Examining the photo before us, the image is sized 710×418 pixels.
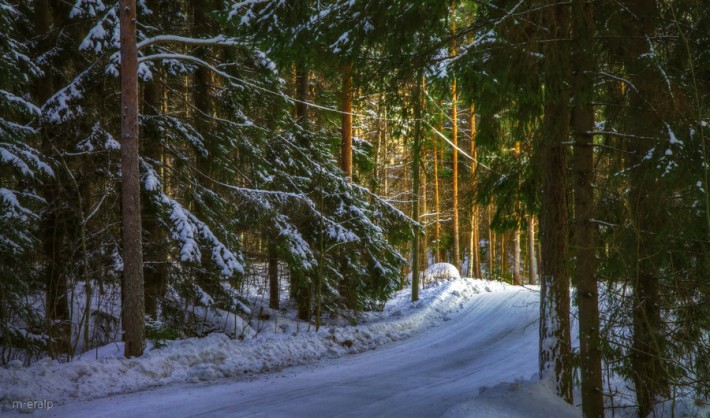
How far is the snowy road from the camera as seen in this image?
6106mm

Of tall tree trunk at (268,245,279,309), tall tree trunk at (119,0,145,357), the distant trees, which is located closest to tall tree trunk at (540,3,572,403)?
the distant trees

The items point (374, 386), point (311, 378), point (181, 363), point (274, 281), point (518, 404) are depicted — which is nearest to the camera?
point (518, 404)

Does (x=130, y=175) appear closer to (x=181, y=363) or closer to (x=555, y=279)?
(x=181, y=363)

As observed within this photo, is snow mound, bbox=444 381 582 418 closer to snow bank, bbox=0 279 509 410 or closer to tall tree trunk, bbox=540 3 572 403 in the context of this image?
tall tree trunk, bbox=540 3 572 403

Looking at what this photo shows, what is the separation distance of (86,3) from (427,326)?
460 inches

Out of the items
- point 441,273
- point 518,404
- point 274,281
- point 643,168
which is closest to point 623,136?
point 643,168

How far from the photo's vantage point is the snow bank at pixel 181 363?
618 cm

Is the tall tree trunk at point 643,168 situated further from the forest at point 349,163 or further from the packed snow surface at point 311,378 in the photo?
the packed snow surface at point 311,378

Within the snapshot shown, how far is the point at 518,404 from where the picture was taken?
583cm

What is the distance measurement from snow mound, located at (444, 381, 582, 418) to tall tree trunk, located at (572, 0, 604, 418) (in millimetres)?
798

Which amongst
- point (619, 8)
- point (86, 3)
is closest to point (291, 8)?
point (619, 8)

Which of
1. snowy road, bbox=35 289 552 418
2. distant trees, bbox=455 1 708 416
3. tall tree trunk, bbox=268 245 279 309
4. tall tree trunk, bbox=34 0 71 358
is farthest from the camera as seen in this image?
tall tree trunk, bbox=268 245 279 309

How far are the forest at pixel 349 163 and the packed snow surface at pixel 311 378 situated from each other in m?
0.81

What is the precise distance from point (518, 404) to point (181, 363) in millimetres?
5290
